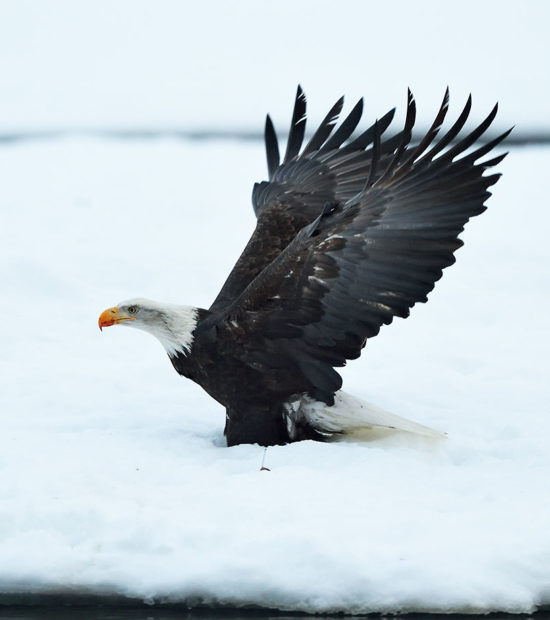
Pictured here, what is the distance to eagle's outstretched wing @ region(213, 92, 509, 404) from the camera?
4066mm

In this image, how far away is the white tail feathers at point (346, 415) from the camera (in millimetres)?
4324

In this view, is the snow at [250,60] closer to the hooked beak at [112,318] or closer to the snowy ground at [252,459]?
the snowy ground at [252,459]

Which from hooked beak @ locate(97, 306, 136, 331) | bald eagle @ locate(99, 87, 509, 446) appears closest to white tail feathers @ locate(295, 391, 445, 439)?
bald eagle @ locate(99, 87, 509, 446)

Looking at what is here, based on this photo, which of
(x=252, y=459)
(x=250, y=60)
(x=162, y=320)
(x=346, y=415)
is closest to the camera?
(x=252, y=459)

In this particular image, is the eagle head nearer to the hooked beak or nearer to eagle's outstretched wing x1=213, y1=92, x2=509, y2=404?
the hooked beak

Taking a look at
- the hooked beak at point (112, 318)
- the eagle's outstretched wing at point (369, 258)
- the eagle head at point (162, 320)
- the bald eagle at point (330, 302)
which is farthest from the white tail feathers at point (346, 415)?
the hooked beak at point (112, 318)

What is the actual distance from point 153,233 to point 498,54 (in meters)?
7.03

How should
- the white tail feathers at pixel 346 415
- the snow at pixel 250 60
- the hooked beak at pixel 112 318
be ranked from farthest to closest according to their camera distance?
the snow at pixel 250 60 < the hooked beak at pixel 112 318 < the white tail feathers at pixel 346 415

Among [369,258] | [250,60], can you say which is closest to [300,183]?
[369,258]

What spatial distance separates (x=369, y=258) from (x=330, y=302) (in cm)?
20

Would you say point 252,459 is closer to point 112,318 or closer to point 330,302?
point 330,302

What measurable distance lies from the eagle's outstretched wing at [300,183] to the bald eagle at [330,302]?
0.37 meters

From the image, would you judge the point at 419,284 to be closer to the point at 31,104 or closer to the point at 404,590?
the point at 404,590

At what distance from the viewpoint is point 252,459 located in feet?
13.3
